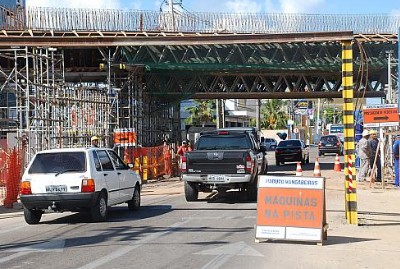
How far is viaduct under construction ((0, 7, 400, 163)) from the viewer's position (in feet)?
80.5

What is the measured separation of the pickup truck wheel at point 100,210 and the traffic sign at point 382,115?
11825 mm

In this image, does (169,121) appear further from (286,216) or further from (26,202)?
(286,216)

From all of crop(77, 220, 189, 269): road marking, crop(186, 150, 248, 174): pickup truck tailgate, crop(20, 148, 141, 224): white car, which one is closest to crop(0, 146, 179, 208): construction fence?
crop(20, 148, 141, 224): white car

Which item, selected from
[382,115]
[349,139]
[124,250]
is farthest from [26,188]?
[382,115]

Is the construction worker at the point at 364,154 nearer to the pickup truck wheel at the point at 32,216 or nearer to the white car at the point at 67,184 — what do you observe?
the white car at the point at 67,184

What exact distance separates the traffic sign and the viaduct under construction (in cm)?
307

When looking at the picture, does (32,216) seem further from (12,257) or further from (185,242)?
(185,242)

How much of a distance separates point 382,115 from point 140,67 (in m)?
12.7

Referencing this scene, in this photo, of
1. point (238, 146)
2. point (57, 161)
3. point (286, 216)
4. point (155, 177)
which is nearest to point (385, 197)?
point (238, 146)

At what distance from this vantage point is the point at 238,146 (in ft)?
59.5

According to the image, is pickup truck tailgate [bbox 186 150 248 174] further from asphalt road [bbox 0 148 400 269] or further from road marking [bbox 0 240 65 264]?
road marking [bbox 0 240 65 264]

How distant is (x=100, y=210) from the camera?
13742mm

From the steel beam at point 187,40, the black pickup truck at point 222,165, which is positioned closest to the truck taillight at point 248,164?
the black pickup truck at point 222,165

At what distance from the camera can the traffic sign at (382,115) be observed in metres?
21.8
